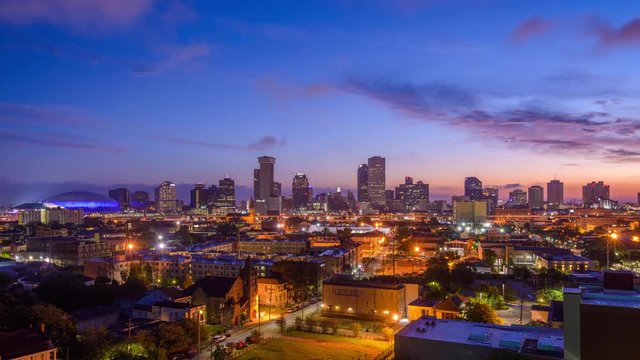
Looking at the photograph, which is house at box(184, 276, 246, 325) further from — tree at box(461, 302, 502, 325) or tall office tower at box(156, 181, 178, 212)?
tall office tower at box(156, 181, 178, 212)

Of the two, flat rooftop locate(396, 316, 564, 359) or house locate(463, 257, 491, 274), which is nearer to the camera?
flat rooftop locate(396, 316, 564, 359)

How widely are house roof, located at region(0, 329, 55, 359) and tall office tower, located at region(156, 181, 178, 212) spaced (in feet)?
562

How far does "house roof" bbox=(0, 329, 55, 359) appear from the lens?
40.4ft

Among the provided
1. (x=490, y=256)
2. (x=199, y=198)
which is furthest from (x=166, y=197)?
(x=490, y=256)

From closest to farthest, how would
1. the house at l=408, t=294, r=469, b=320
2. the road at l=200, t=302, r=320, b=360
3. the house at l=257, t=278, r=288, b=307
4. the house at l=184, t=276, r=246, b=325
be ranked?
the road at l=200, t=302, r=320, b=360
the house at l=408, t=294, r=469, b=320
the house at l=184, t=276, r=246, b=325
the house at l=257, t=278, r=288, b=307

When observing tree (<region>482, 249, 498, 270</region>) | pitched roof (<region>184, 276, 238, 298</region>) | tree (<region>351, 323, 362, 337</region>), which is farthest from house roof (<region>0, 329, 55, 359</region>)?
tree (<region>482, 249, 498, 270</region>)

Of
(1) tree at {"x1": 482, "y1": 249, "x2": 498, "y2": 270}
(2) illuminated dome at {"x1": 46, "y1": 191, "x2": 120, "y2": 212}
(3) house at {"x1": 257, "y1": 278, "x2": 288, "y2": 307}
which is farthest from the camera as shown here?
(2) illuminated dome at {"x1": 46, "y1": 191, "x2": 120, "y2": 212}

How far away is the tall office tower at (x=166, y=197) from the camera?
594 feet

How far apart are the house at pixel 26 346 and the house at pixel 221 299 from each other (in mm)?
7322

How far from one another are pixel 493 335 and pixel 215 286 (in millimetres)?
12108

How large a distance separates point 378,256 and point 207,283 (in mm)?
27318

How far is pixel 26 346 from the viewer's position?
41.9 feet

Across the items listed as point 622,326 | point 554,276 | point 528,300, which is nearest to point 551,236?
point 554,276

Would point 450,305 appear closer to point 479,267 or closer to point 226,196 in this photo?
point 479,267
